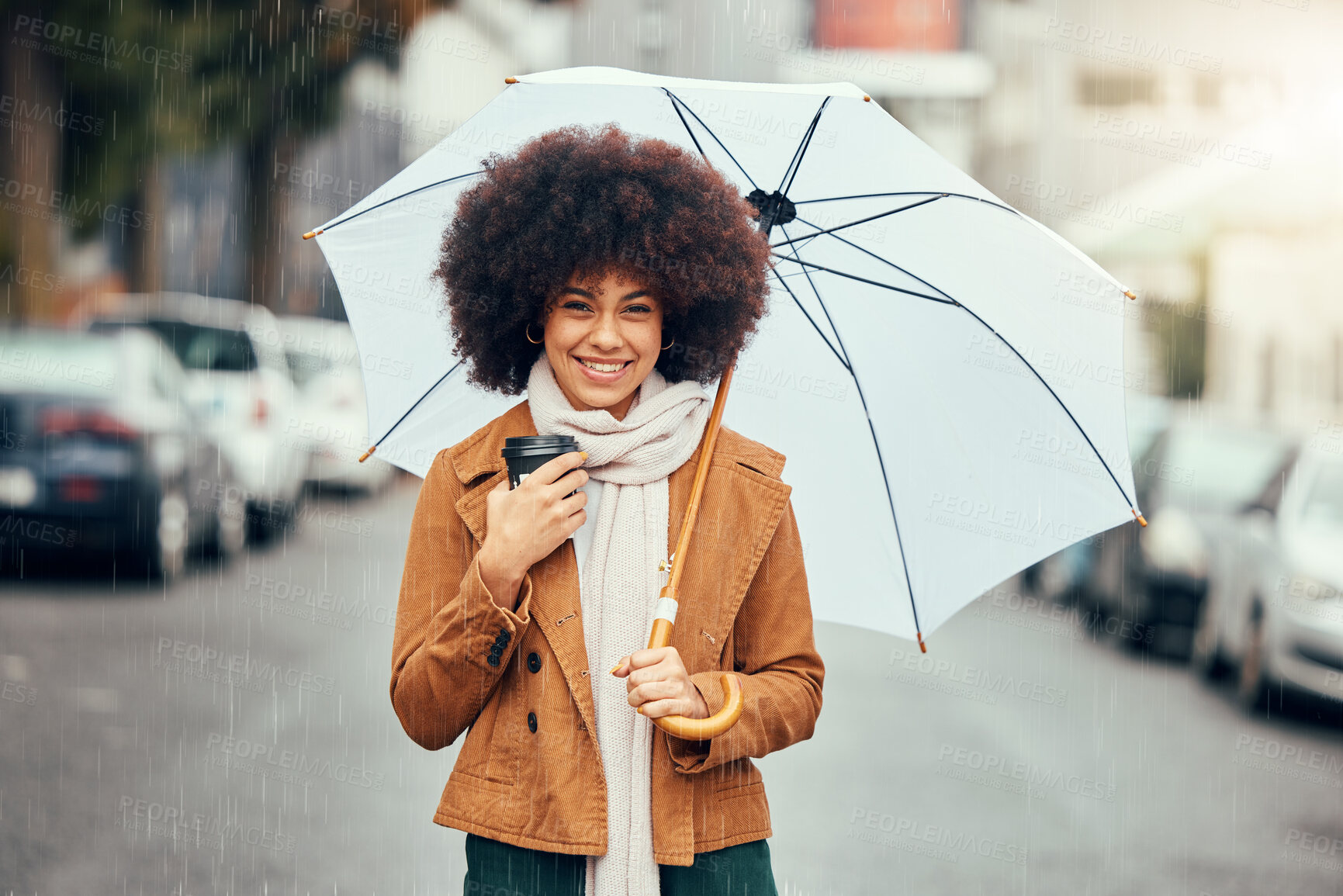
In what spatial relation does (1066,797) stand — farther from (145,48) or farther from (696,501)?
(145,48)

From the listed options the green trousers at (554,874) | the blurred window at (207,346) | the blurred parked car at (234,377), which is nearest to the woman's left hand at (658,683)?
the green trousers at (554,874)

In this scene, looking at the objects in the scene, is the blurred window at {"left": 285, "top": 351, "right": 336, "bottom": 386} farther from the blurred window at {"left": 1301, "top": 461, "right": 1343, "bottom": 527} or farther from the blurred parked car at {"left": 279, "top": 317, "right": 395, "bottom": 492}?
the blurred window at {"left": 1301, "top": 461, "right": 1343, "bottom": 527}

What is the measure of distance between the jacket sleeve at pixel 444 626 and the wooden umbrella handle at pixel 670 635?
9.4 inches

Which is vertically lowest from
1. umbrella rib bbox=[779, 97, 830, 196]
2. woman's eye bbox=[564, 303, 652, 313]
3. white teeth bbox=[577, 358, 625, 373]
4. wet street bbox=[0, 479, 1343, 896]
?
wet street bbox=[0, 479, 1343, 896]

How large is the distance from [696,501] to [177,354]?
10575 mm

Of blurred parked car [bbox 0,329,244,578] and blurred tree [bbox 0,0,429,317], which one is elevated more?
blurred tree [bbox 0,0,429,317]

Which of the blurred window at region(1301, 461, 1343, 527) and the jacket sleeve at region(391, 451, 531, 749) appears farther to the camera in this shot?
the blurred window at region(1301, 461, 1343, 527)

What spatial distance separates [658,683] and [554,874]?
1.43 ft

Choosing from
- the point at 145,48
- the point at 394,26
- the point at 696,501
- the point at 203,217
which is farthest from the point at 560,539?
the point at 203,217

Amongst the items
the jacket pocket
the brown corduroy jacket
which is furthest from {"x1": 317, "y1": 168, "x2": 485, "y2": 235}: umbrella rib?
the jacket pocket

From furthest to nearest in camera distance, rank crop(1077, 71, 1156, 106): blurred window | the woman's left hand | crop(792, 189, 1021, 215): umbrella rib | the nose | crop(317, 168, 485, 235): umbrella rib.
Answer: crop(1077, 71, 1156, 106): blurred window
crop(317, 168, 485, 235): umbrella rib
crop(792, 189, 1021, 215): umbrella rib
the nose
the woman's left hand

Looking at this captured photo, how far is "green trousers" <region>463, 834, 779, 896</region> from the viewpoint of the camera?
94.8 inches

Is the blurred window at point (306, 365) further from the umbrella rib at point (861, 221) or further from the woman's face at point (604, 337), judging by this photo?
the woman's face at point (604, 337)

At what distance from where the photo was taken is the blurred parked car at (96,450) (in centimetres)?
953
